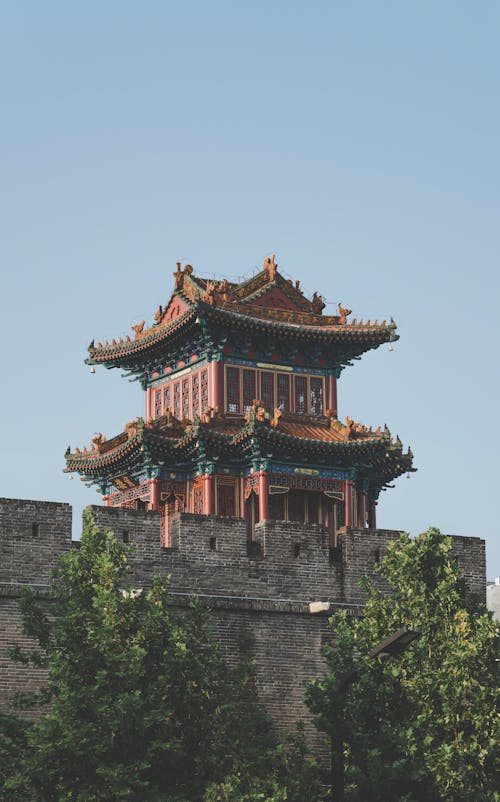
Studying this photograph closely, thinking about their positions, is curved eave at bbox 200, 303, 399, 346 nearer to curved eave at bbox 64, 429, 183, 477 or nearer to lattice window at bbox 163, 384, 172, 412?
lattice window at bbox 163, 384, 172, 412

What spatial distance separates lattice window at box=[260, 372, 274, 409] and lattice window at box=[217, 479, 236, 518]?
2.37 metres

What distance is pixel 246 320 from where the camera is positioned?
145 feet

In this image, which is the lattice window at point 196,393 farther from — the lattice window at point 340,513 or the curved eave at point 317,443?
the lattice window at point 340,513

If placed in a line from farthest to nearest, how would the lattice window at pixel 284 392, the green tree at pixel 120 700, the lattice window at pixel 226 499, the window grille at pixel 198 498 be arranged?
the lattice window at pixel 284 392 < the window grille at pixel 198 498 < the lattice window at pixel 226 499 < the green tree at pixel 120 700

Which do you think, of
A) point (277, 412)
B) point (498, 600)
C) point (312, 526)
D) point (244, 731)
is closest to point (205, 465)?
point (277, 412)

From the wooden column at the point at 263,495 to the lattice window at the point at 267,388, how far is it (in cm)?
208

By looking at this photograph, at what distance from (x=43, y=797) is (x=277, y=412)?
71.5ft

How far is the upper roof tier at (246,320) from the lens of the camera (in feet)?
145

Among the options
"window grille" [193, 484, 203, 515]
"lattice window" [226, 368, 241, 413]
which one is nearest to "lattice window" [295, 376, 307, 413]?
"lattice window" [226, 368, 241, 413]

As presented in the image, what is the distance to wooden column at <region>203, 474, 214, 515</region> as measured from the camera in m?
43.6

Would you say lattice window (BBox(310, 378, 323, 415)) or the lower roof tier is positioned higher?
lattice window (BBox(310, 378, 323, 415))

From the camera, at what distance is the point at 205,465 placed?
44250 mm

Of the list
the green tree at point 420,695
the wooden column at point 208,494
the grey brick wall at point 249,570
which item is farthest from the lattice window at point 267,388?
the green tree at point 420,695

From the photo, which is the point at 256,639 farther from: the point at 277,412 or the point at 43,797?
the point at 277,412
